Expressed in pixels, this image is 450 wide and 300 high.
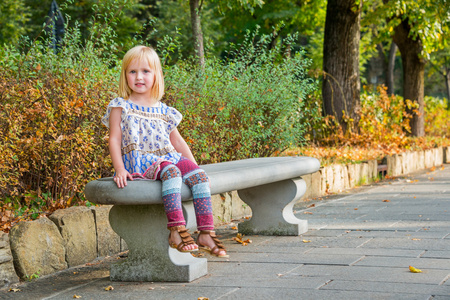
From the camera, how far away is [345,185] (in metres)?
9.40

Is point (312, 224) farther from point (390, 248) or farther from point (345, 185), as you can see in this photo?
point (345, 185)

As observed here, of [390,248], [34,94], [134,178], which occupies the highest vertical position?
[34,94]

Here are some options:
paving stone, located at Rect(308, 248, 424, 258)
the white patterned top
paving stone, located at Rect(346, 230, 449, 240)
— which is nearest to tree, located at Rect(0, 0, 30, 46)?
paving stone, located at Rect(346, 230, 449, 240)

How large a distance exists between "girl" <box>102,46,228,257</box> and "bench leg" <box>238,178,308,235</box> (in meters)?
1.42

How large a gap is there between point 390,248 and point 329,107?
8049mm

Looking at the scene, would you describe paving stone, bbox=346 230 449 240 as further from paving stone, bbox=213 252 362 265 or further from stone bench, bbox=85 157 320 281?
stone bench, bbox=85 157 320 281

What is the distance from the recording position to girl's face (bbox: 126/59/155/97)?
399 centimetres

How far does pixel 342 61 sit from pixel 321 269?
29.0ft

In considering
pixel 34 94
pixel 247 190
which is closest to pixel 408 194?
pixel 247 190

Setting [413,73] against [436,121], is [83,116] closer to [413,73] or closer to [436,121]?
[413,73]

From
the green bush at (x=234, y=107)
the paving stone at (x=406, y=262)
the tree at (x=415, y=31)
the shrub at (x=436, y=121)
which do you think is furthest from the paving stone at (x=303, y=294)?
the shrub at (x=436, y=121)

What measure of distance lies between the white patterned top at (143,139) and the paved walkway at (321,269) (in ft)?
2.39

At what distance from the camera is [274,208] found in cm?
542

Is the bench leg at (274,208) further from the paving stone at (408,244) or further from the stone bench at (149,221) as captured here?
the stone bench at (149,221)
